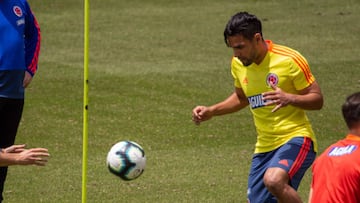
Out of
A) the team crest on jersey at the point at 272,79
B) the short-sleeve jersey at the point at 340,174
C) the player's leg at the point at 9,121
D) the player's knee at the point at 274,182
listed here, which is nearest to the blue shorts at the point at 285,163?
the player's knee at the point at 274,182

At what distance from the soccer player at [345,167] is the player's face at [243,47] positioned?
2.38 m

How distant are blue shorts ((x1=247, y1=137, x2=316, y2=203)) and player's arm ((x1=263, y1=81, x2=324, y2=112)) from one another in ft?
1.36

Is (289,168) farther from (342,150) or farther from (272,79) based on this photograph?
(342,150)

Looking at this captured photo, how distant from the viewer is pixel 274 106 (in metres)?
9.16

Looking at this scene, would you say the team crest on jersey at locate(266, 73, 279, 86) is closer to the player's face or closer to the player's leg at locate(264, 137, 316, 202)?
the player's face

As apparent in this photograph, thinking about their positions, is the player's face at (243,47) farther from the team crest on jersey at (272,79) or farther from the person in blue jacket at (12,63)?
the person in blue jacket at (12,63)

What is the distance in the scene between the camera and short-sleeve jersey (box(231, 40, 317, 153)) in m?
9.09

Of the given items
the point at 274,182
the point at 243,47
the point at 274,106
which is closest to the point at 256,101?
the point at 274,106

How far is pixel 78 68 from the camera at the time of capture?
18.4m

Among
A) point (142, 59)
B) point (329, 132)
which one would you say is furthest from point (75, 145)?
point (142, 59)

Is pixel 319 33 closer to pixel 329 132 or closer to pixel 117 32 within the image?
pixel 117 32

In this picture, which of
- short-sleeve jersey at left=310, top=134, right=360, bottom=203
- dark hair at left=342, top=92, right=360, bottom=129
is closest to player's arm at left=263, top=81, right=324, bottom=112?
short-sleeve jersey at left=310, top=134, right=360, bottom=203

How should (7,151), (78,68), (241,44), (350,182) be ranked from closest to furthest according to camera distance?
(350,182)
(7,151)
(241,44)
(78,68)

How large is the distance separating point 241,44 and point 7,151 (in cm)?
236
